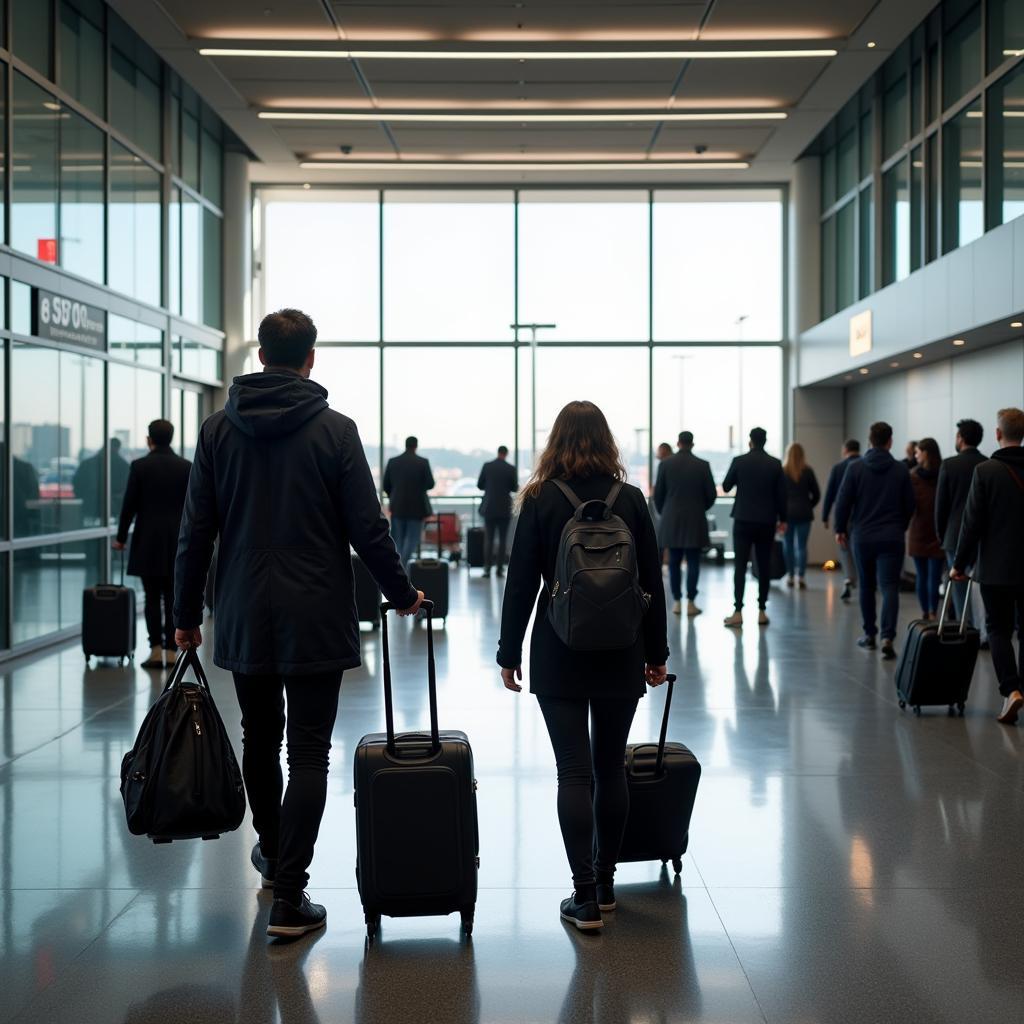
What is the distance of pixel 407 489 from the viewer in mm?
15766

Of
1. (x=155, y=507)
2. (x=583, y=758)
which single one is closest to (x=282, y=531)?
(x=583, y=758)

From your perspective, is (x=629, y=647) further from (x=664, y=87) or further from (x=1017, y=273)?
(x=664, y=87)

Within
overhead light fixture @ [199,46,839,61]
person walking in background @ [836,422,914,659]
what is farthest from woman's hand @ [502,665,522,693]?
overhead light fixture @ [199,46,839,61]

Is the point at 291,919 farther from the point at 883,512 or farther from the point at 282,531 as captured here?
the point at 883,512

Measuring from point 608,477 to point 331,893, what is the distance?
1.71 meters

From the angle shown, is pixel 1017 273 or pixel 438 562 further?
pixel 438 562

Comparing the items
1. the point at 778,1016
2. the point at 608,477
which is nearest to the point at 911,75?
the point at 608,477

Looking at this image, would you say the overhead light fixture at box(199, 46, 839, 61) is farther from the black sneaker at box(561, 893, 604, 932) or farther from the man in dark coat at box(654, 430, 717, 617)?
the black sneaker at box(561, 893, 604, 932)

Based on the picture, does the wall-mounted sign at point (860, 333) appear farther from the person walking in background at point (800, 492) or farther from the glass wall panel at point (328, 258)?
the glass wall panel at point (328, 258)

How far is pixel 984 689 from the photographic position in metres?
8.73

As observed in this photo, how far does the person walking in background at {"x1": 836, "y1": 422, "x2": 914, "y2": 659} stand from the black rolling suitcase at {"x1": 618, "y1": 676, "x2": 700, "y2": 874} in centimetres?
602

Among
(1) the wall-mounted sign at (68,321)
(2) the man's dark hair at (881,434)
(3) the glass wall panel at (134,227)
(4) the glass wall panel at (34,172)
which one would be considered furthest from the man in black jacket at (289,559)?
(3) the glass wall panel at (134,227)

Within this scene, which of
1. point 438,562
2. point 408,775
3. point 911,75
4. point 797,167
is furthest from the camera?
point 797,167

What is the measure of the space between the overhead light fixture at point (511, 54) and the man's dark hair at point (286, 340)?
36.4 ft
